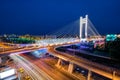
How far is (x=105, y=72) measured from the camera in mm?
21016

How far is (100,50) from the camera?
52.3 m

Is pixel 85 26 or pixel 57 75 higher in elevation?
pixel 85 26

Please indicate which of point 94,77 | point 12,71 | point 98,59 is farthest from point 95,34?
point 12,71

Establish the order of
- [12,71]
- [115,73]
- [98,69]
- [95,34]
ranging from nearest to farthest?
[12,71]
[115,73]
[98,69]
[95,34]

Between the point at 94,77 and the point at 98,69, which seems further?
the point at 94,77

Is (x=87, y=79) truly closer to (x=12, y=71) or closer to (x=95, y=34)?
(x=12, y=71)

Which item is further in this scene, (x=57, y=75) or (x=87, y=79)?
(x=57, y=75)

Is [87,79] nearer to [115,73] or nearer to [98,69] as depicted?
[98,69]

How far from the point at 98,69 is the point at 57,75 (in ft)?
21.6

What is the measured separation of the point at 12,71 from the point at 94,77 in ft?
49.4

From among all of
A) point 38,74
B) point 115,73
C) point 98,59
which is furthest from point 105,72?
point 98,59

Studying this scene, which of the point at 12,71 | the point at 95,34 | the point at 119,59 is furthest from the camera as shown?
the point at 95,34

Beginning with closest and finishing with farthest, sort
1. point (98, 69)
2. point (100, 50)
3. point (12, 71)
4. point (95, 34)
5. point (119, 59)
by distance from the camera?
point (12, 71)
point (98, 69)
point (119, 59)
point (100, 50)
point (95, 34)

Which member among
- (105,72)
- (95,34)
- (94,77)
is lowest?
(94,77)
